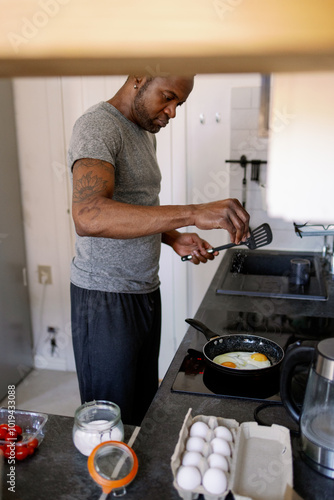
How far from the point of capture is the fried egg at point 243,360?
1138 millimetres

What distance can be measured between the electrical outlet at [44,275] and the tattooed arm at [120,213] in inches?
66.9

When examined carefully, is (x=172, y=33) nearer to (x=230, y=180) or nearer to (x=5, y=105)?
(x=230, y=180)

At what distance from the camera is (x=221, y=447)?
2.57ft

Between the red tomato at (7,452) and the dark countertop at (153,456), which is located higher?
the red tomato at (7,452)

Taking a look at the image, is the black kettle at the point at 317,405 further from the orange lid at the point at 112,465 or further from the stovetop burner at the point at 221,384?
the orange lid at the point at 112,465

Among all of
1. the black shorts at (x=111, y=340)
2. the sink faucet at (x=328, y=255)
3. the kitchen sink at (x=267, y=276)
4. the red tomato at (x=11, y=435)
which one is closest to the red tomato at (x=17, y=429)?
the red tomato at (x=11, y=435)

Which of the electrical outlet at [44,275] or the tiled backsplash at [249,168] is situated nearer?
the tiled backsplash at [249,168]

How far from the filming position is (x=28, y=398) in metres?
2.64

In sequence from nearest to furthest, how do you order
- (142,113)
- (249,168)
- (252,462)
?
(252,462) → (142,113) → (249,168)

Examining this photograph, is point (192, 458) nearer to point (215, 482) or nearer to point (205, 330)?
point (215, 482)

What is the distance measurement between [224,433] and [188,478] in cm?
13

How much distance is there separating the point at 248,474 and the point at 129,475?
8.0 inches

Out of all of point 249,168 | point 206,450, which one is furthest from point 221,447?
point 249,168

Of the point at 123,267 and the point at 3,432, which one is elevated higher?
the point at 123,267
